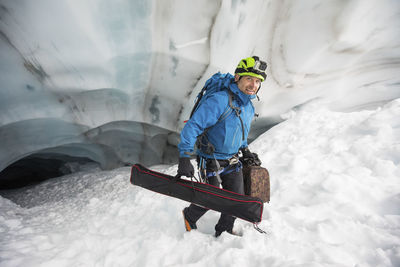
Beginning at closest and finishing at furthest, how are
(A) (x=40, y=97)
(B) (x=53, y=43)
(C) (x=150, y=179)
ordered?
(C) (x=150, y=179) < (B) (x=53, y=43) < (A) (x=40, y=97)

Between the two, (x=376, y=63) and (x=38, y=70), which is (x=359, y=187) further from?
(x=38, y=70)

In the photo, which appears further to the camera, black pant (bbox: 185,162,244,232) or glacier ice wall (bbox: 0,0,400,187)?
glacier ice wall (bbox: 0,0,400,187)

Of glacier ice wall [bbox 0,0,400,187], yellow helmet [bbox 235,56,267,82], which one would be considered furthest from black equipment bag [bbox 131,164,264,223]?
glacier ice wall [bbox 0,0,400,187]

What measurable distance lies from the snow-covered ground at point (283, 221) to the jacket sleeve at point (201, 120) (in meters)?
0.80

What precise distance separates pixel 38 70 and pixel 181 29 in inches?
85.1

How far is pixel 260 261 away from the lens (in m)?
1.36

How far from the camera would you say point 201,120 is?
1566mm

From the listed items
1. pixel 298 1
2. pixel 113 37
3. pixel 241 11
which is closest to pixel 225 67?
pixel 241 11

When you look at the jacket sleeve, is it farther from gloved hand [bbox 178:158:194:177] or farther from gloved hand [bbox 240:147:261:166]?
gloved hand [bbox 240:147:261:166]

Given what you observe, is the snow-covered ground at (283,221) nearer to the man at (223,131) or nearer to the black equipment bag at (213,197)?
the black equipment bag at (213,197)

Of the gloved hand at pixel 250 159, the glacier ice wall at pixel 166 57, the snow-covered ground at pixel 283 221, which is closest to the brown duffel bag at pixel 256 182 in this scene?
the gloved hand at pixel 250 159

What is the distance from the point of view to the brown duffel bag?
1.88 m

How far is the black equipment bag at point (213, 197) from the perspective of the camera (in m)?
1.57

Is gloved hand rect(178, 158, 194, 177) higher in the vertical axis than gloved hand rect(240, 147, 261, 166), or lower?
lower
